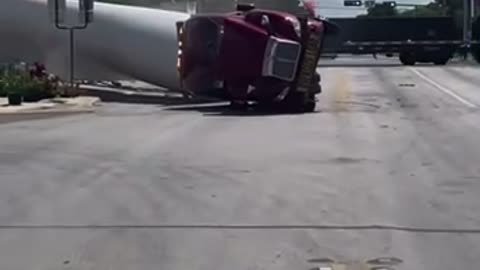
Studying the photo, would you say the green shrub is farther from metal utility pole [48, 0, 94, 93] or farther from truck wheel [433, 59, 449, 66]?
truck wheel [433, 59, 449, 66]

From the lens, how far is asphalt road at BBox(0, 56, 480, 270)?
32.2 ft

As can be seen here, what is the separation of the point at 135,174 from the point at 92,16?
18.9 meters

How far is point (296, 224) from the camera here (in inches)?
442

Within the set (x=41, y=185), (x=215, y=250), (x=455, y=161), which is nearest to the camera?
(x=215, y=250)

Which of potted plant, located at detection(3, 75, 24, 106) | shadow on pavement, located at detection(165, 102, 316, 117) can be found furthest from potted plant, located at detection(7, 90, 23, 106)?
shadow on pavement, located at detection(165, 102, 316, 117)

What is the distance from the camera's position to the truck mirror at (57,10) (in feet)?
108

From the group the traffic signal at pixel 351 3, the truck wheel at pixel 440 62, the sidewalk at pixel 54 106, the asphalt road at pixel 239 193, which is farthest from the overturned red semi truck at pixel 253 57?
the traffic signal at pixel 351 3

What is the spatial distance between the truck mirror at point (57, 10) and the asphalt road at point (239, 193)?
8.26 m

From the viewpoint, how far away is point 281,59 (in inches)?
1120

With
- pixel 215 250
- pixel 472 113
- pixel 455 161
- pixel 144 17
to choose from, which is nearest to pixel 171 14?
pixel 144 17

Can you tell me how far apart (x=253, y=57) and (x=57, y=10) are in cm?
717

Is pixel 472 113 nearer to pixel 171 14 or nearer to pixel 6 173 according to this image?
pixel 171 14

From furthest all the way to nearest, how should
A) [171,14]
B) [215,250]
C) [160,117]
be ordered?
[171,14] < [160,117] < [215,250]

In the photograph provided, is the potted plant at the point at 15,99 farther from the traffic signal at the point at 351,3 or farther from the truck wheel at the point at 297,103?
the traffic signal at the point at 351,3
